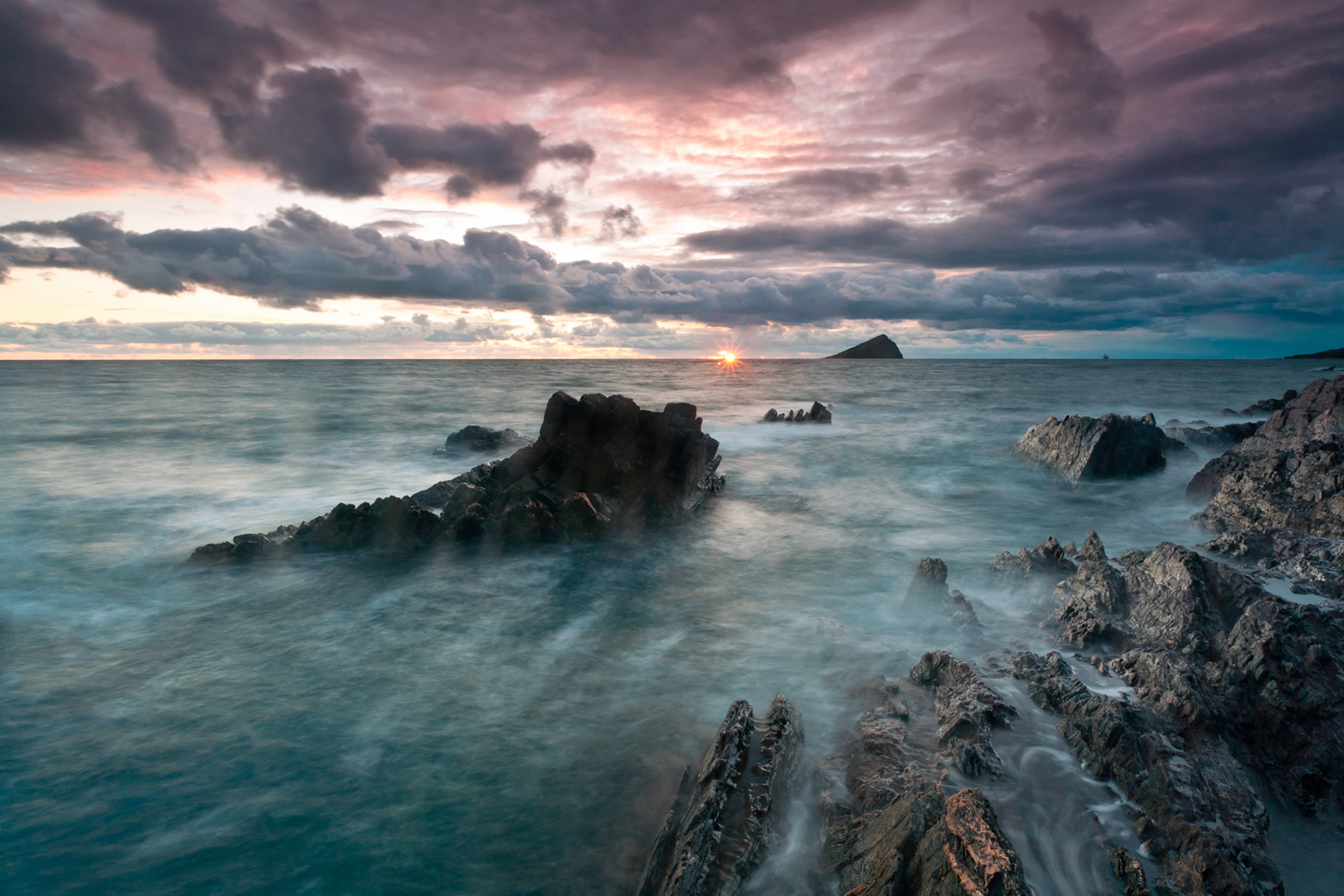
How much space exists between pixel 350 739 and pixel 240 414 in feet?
136

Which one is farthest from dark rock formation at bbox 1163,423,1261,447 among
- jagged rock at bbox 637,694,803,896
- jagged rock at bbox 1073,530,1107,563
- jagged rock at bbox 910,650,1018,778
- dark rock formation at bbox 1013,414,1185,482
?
jagged rock at bbox 637,694,803,896

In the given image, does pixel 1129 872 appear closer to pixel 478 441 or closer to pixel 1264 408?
pixel 478 441

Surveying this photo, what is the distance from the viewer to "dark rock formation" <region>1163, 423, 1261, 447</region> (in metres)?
22.1

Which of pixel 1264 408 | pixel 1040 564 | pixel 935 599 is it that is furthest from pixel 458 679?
pixel 1264 408

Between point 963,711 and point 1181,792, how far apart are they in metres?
1.76

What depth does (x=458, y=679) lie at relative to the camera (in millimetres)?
8719

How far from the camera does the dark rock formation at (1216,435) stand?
2211cm

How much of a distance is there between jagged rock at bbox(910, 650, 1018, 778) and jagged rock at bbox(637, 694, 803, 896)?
1576 mm

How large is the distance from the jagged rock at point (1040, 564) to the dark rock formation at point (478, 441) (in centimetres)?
1902

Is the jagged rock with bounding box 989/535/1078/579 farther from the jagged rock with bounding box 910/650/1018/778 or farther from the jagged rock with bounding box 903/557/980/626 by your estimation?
the jagged rock with bounding box 910/650/1018/778

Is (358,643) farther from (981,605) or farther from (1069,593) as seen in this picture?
(1069,593)

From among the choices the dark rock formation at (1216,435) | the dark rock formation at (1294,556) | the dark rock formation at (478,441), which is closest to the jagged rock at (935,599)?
the dark rock formation at (1294,556)

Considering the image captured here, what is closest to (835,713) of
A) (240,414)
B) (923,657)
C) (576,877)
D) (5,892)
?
(923,657)

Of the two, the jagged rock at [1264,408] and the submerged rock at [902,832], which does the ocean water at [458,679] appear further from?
the jagged rock at [1264,408]
